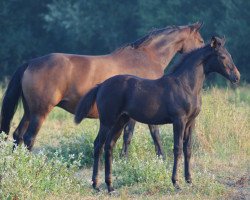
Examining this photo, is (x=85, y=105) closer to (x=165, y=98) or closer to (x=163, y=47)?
(x=165, y=98)

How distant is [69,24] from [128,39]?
8.73 feet

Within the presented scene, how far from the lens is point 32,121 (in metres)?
10.1

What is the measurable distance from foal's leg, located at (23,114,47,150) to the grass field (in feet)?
1.23

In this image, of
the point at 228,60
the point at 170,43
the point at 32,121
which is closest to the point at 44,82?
the point at 32,121

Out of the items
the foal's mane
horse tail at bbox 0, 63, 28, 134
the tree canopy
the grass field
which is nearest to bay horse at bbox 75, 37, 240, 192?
the grass field

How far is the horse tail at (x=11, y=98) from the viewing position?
407 inches

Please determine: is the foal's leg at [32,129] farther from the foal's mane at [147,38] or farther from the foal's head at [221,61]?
the foal's head at [221,61]

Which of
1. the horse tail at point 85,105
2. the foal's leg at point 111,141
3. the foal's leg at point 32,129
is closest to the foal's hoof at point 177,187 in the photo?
the foal's leg at point 111,141

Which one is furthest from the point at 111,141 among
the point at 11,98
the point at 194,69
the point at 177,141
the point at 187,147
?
the point at 11,98

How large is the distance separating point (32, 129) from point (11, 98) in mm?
698

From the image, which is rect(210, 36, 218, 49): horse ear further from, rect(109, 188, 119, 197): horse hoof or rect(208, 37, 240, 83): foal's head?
rect(109, 188, 119, 197): horse hoof

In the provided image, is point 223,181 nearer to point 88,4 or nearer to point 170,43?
point 170,43

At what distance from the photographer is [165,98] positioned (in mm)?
8180

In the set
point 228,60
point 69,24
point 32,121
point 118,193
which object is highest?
point 69,24
